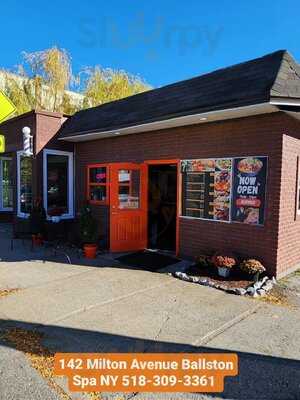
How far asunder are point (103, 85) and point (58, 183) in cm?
956

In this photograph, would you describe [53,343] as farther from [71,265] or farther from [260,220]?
[260,220]

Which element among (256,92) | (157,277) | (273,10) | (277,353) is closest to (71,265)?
(157,277)

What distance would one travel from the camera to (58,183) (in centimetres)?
981

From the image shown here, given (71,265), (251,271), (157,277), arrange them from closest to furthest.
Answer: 1. (251,271)
2. (157,277)
3. (71,265)

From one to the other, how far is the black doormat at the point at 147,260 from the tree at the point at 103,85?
12105 millimetres

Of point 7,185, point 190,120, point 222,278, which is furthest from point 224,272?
point 7,185

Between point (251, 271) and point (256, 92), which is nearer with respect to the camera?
point (256, 92)

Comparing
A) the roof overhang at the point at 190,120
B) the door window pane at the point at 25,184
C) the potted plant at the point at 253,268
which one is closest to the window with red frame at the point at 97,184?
the roof overhang at the point at 190,120

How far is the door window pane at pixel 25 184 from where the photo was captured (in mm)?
9711

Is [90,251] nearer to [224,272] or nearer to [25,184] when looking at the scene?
[224,272]

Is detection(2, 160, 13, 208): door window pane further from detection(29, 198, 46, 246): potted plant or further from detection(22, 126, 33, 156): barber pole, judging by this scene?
detection(29, 198, 46, 246): potted plant

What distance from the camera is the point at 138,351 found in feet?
10.8

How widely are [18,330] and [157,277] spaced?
9.35ft

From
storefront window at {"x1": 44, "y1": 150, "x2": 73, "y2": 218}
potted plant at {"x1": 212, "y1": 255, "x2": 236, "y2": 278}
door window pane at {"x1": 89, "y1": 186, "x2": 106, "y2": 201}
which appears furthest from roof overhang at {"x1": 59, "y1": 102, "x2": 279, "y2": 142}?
potted plant at {"x1": 212, "y1": 255, "x2": 236, "y2": 278}
